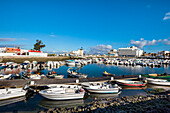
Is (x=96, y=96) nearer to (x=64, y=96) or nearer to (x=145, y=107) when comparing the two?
(x=64, y=96)

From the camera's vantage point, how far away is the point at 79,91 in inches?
640

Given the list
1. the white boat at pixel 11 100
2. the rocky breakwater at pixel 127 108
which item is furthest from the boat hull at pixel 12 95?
the rocky breakwater at pixel 127 108

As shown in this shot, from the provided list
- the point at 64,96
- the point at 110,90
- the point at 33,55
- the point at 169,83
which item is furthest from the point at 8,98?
the point at 33,55

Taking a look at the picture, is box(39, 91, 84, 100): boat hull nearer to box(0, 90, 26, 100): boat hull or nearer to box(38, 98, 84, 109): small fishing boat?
box(38, 98, 84, 109): small fishing boat

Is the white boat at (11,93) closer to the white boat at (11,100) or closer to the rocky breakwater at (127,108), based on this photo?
the white boat at (11,100)

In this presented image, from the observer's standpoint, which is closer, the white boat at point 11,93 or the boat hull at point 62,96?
the white boat at point 11,93

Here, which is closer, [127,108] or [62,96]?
[127,108]

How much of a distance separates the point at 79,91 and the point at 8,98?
356 inches

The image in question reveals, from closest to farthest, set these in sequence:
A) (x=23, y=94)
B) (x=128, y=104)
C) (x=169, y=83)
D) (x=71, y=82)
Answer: (x=128, y=104)
(x=23, y=94)
(x=71, y=82)
(x=169, y=83)

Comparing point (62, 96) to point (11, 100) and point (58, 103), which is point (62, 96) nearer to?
point (58, 103)

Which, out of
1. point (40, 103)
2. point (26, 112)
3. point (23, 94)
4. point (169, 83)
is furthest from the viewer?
point (169, 83)

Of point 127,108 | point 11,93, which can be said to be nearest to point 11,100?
point 11,93

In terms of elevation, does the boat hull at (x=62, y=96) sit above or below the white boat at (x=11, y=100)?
above

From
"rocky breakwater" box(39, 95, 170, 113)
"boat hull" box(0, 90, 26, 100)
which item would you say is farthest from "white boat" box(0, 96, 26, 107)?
"rocky breakwater" box(39, 95, 170, 113)
